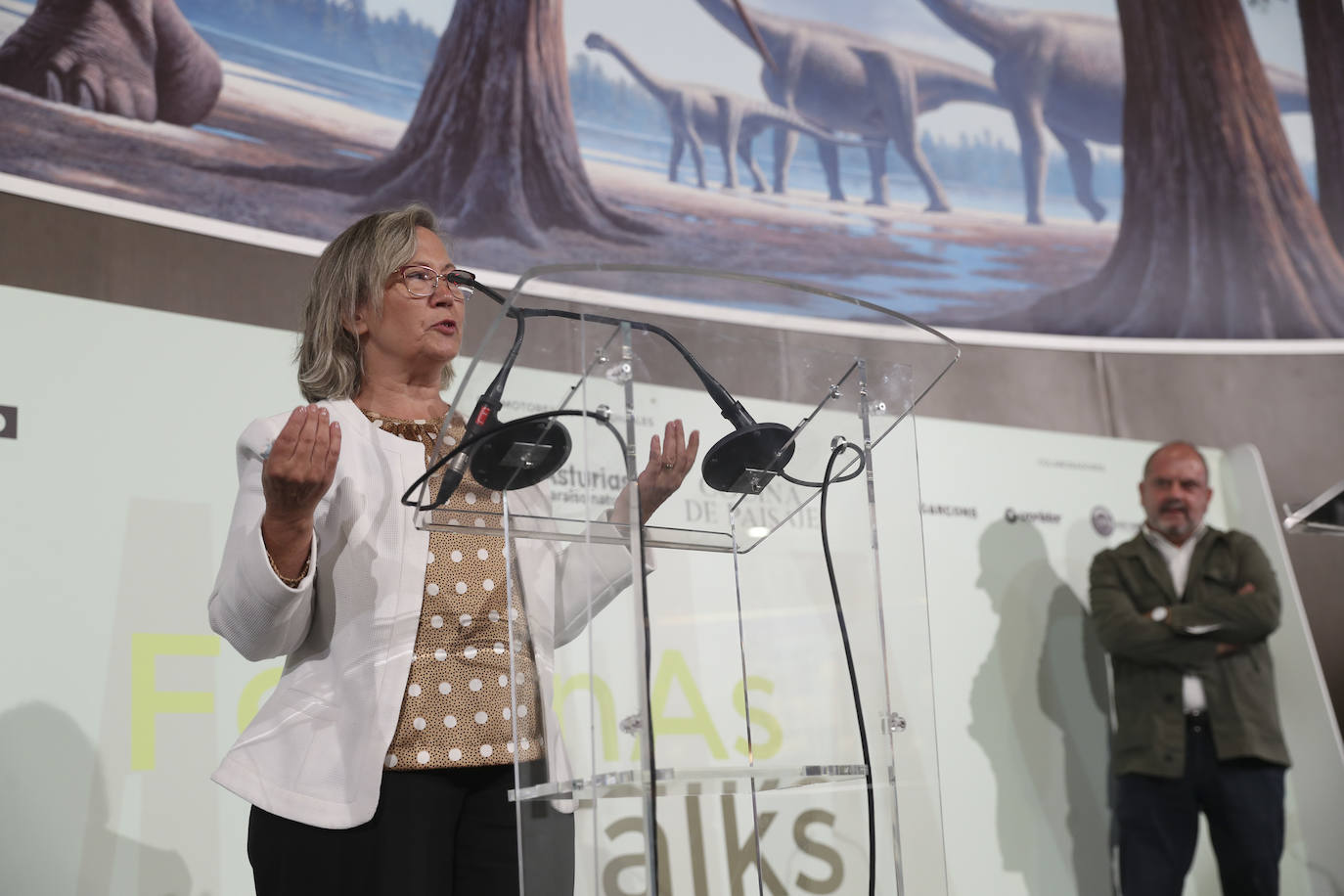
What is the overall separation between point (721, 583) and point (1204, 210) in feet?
16.3

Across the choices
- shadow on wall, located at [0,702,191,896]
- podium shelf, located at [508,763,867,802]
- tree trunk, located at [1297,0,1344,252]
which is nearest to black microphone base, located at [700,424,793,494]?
podium shelf, located at [508,763,867,802]

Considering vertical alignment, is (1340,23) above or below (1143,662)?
above

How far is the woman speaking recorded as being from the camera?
1.31m

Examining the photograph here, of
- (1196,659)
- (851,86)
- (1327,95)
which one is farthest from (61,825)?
(1327,95)

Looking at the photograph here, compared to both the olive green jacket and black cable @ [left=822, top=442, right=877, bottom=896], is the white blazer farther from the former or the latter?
the olive green jacket

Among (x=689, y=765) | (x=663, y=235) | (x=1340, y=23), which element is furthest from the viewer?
(x=1340, y=23)

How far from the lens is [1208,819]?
3678 mm

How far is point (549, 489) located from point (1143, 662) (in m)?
2.98

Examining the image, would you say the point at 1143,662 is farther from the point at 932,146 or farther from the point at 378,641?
the point at 378,641

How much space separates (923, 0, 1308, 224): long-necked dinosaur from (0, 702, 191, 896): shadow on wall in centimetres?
461

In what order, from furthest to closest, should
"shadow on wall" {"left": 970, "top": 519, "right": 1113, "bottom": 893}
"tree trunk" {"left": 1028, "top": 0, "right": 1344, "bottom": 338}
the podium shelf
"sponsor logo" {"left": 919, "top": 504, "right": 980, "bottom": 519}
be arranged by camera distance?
"tree trunk" {"left": 1028, "top": 0, "right": 1344, "bottom": 338}, "sponsor logo" {"left": 919, "top": 504, "right": 980, "bottom": 519}, "shadow on wall" {"left": 970, "top": 519, "right": 1113, "bottom": 893}, the podium shelf

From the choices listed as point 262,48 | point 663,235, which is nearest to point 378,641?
point 262,48

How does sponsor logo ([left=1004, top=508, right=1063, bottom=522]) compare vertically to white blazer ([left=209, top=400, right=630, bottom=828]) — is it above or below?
above

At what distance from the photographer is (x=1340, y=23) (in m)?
5.97
